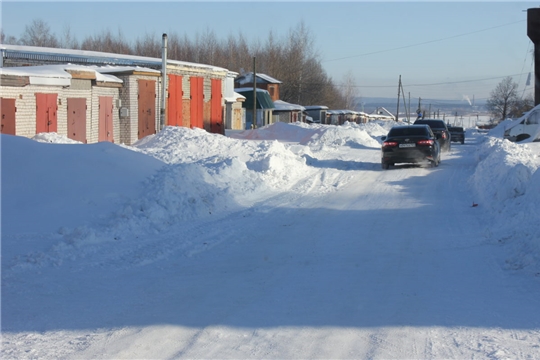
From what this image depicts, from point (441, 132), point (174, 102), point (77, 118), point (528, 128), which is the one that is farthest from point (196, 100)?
point (528, 128)

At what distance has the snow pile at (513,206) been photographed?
8188 mm

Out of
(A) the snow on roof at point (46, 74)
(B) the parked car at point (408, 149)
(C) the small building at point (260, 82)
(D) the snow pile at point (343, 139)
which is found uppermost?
(C) the small building at point (260, 82)

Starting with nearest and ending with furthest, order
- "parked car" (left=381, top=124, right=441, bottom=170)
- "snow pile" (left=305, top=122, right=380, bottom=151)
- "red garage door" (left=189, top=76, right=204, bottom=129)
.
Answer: "parked car" (left=381, top=124, right=441, bottom=170) < "snow pile" (left=305, top=122, right=380, bottom=151) < "red garage door" (left=189, top=76, right=204, bottom=129)

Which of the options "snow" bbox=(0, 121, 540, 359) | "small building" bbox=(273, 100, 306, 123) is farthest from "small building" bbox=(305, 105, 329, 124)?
"snow" bbox=(0, 121, 540, 359)

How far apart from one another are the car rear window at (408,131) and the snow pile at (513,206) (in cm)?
388

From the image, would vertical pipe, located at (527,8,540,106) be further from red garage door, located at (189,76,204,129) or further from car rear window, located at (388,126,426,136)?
car rear window, located at (388,126,426,136)

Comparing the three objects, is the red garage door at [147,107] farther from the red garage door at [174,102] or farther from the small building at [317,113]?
the small building at [317,113]

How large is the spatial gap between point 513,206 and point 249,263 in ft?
18.4

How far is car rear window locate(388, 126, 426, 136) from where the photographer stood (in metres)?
21.0

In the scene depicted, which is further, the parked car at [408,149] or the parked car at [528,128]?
the parked car at [528,128]

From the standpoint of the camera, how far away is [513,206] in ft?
37.2

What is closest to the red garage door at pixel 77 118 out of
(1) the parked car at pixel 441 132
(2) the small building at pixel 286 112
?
(1) the parked car at pixel 441 132

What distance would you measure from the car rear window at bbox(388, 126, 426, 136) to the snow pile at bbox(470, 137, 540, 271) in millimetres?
3884

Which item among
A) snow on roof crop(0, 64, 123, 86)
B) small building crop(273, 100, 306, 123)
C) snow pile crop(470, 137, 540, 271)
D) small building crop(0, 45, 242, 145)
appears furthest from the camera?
small building crop(273, 100, 306, 123)
